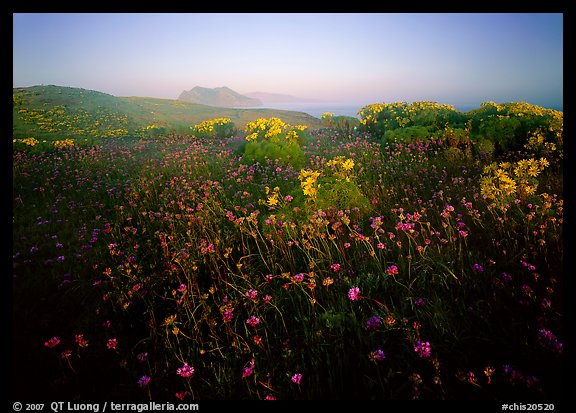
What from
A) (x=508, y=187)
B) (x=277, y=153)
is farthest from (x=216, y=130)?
(x=508, y=187)

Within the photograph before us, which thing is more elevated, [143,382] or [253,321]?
[253,321]

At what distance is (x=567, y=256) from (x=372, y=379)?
86.2 inches

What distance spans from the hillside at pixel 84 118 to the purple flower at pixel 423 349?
16.3 meters

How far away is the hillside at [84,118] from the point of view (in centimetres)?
1850

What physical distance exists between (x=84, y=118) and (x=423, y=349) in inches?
1197

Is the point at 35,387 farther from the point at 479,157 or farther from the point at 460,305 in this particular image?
the point at 479,157

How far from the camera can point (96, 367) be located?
256 cm

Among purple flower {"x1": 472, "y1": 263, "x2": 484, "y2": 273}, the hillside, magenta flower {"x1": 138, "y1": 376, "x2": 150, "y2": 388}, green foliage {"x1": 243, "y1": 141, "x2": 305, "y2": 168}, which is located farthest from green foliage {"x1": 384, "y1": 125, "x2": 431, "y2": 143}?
the hillside

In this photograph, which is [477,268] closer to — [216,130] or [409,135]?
[409,135]

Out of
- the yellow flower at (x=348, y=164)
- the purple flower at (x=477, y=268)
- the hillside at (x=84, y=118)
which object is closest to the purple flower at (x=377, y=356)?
the purple flower at (x=477, y=268)

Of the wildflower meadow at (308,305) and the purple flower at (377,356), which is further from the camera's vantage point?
the wildflower meadow at (308,305)

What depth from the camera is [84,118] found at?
961 inches

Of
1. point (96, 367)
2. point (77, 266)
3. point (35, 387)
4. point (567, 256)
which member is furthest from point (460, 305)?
point (77, 266)

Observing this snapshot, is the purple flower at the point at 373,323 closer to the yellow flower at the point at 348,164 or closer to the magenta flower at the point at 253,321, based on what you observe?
the magenta flower at the point at 253,321
